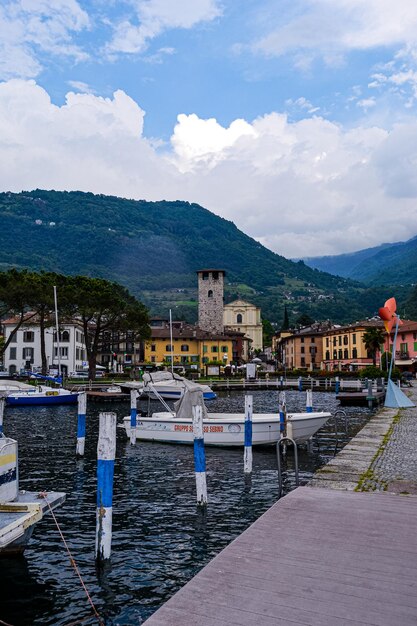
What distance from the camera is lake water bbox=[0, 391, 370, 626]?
27.8 feet

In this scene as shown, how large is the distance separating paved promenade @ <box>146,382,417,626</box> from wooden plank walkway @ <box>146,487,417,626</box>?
0.04 feet

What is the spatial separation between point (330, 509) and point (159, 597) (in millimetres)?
3254

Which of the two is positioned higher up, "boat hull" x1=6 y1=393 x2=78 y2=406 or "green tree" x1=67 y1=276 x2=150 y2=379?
"green tree" x1=67 y1=276 x2=150 y2=379

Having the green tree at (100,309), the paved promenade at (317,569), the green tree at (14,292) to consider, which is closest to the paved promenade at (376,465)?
the paved promenade at (317,569)

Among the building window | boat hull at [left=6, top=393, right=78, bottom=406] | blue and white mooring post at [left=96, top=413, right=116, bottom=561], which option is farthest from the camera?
the building window

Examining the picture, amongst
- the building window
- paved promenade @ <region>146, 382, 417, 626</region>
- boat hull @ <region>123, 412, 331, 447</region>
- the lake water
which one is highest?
the building window

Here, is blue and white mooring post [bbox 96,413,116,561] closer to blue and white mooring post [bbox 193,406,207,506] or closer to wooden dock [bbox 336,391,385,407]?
blue and white mooring post [bbox 193,406,207,506]

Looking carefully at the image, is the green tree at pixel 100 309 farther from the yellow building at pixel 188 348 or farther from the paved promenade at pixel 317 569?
the paved promenade at pixel 317 569

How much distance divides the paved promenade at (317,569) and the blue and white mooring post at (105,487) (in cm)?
276

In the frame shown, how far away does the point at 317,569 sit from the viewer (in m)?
6.52

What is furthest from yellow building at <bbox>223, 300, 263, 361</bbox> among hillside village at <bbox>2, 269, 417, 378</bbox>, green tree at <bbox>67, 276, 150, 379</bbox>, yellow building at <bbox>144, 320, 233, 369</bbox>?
green tree at <bbox>67, 276, 150, 379</bbox>

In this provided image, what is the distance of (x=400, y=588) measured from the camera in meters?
5.96

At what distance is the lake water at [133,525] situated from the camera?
8.47 metres

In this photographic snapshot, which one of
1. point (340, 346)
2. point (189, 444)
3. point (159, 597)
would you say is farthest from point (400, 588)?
point (340, 346)
